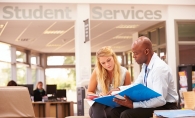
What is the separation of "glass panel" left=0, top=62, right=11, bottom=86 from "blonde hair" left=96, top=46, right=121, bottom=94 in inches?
533

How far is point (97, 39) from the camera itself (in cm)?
1814

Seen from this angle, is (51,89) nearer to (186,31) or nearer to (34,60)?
(186,31)

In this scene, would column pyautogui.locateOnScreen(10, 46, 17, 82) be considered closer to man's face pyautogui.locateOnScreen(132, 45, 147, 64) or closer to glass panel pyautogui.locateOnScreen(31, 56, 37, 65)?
glass panel pyautogui.locateOnScreen(31, 56, 37, 65)

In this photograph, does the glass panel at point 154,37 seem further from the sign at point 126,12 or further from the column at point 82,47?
the column at point 82,47

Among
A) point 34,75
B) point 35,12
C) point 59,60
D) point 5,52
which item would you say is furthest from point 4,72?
point 59,60

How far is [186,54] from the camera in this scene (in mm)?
12586

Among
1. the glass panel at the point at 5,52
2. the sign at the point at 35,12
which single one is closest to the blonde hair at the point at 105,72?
the sign at the point at 35,12

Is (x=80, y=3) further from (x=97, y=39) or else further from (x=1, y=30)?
(x=97, y=39)

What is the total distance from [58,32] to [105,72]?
37.2ft

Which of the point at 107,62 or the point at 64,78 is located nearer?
the point at 107,62

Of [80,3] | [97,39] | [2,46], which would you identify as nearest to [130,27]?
[80,3]

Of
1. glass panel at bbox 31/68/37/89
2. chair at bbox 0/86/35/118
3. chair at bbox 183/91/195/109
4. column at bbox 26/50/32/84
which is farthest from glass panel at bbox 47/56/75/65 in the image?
chair at bbox 183/91/195/109

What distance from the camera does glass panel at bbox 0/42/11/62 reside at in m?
17.2

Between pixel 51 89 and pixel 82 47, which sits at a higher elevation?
pixel 82 47
